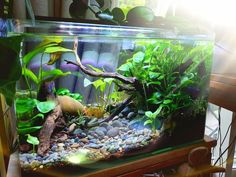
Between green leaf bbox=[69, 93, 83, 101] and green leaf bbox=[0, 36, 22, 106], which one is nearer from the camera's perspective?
green leaf bbox=[0, 36, 22, 106]

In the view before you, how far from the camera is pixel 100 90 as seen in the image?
0.78 meters

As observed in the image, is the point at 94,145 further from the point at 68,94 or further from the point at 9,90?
the point at 9,90

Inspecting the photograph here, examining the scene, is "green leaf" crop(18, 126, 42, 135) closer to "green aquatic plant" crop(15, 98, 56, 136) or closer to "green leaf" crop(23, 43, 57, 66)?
"green aquatic plant" crop(15, 98, 56, 136)

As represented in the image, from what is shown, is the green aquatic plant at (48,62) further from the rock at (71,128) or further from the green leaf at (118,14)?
the green leaf at (118,14)

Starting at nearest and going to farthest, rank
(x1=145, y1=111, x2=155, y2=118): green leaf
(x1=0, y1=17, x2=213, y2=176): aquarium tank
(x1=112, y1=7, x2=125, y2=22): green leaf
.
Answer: (x1=0, y1=17, x2=213, y2=176): aquarium tank
(x1=145, y1=111, x2=155, y2=118): green leaf
(x1=112, y1=7, x2=125, y2=22): green leaf

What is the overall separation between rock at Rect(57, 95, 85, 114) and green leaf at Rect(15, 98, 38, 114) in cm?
8

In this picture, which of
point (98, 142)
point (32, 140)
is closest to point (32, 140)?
point (32, 140)

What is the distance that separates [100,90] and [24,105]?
0.23 meters

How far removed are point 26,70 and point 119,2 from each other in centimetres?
82

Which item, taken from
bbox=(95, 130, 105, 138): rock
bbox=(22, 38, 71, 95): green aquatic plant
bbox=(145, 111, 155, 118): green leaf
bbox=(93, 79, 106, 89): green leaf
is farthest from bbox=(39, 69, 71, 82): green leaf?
bbox=(145, 111, 155, 118): green leaf

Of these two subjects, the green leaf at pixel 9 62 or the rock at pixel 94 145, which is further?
the rock at pixel 94 145

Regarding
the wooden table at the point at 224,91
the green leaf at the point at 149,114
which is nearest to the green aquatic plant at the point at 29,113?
the green leaf at the point at 149,114

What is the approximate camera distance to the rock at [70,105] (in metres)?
0.73

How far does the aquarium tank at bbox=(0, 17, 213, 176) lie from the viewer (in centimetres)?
66
